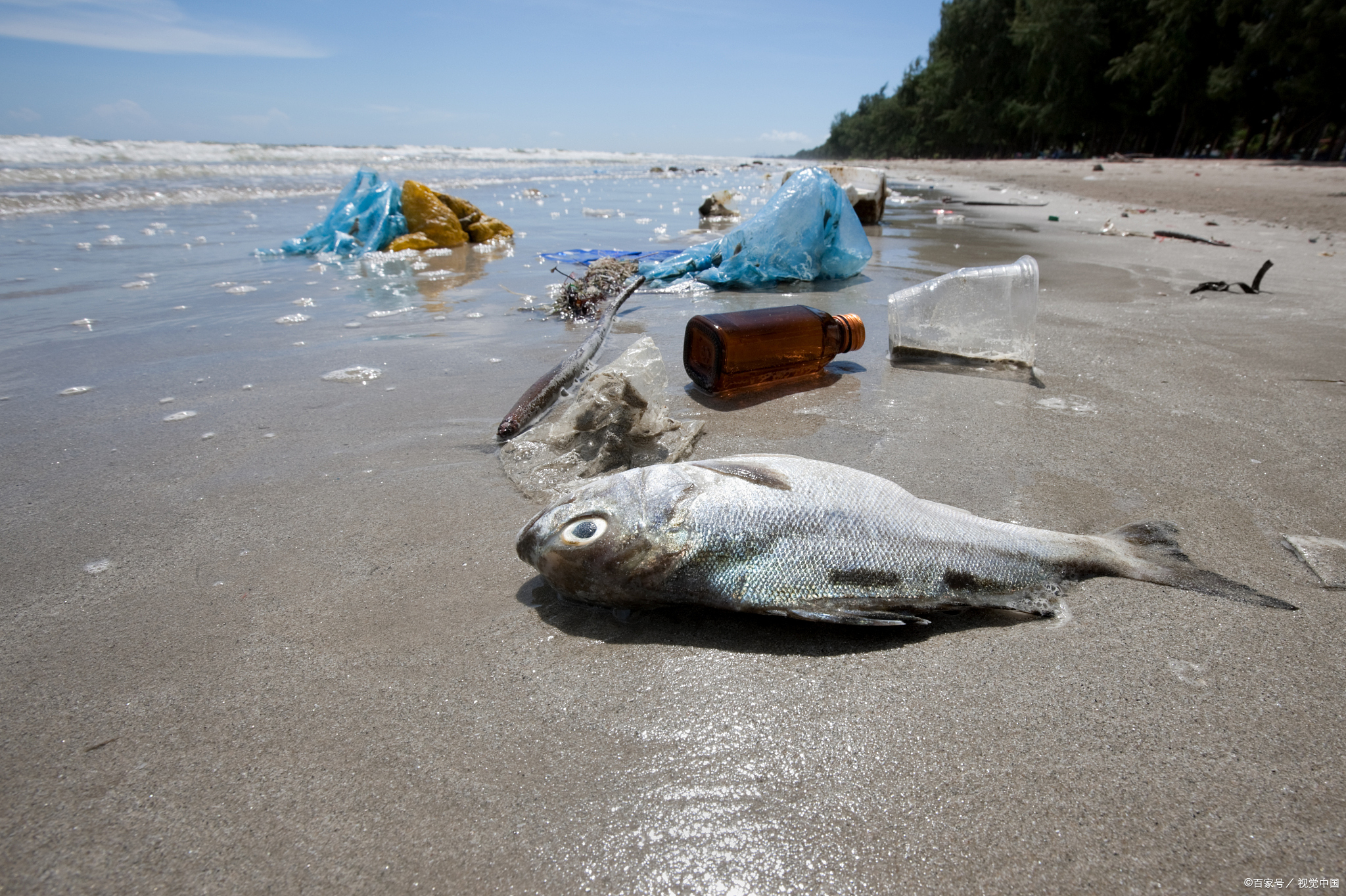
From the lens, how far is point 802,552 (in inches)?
65.3

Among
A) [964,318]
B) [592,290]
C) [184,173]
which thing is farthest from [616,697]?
[184,173]

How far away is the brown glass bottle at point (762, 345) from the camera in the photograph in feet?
10.7

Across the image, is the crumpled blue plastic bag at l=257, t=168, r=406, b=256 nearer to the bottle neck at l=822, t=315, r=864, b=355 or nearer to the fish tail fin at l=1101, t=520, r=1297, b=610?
the bottle neck at l=822, t=315, r=864, b=355

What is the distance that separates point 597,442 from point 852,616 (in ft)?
4.32

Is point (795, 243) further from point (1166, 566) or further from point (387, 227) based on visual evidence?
point (387, 227)

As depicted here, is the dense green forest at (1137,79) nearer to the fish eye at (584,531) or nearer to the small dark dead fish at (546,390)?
the small dark dead fish at (546,390)

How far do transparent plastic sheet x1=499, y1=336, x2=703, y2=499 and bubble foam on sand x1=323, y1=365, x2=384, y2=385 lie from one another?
1.45 meters

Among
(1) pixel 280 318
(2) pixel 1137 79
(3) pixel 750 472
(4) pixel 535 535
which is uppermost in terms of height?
(2) pixel 1137 79

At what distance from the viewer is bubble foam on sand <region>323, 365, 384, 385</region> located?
3637 mm

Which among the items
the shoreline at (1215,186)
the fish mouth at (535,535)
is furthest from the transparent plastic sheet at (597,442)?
Result: the shoreline at (1215,186)

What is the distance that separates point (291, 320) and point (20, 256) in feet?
18.2

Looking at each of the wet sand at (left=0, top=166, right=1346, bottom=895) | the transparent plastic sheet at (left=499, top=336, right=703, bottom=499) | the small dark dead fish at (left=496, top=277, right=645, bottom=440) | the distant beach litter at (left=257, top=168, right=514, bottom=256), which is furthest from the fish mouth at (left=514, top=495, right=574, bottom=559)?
the distant beach litter at (left=257, top=168, right=514, bottom=256)

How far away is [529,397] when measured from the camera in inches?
116

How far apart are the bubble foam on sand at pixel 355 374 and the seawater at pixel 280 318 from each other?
1 cm
